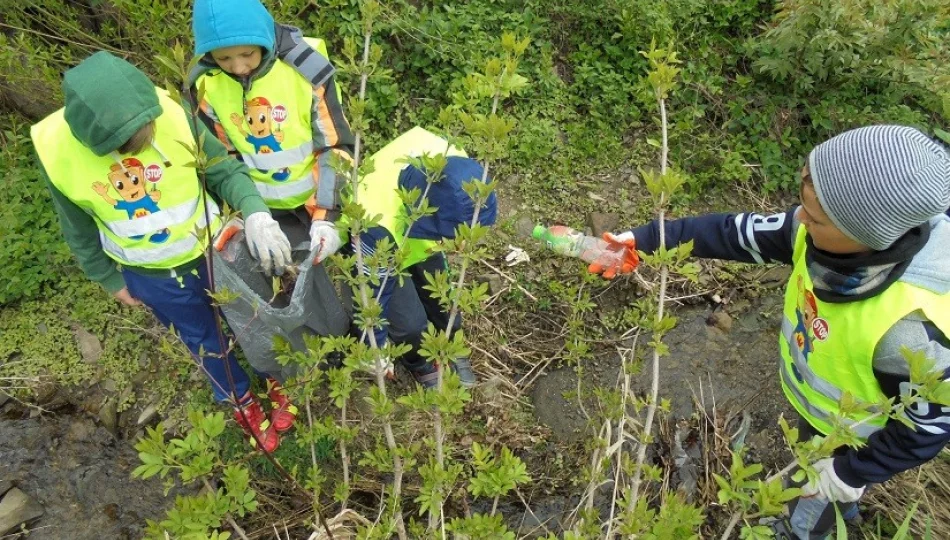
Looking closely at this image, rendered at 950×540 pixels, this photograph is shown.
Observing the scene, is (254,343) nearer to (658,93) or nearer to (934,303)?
(658,93)

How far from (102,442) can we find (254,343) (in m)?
1.38

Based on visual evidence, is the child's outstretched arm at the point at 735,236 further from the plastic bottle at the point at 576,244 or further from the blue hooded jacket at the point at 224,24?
the blue hooded jacket at the point at 224,24

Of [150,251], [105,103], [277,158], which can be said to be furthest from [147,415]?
[105,103]

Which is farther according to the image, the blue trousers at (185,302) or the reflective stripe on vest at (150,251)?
the blue trousers at (185,302)

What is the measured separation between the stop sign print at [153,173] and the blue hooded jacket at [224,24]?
420 millimetres

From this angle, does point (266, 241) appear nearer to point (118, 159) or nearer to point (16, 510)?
point (118, 159)

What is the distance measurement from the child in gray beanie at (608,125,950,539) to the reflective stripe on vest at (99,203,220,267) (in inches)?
77.6

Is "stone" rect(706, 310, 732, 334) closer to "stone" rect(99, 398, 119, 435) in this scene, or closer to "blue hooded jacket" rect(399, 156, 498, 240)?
"blue hooded jacket" rect(399, 156, 498, 240)

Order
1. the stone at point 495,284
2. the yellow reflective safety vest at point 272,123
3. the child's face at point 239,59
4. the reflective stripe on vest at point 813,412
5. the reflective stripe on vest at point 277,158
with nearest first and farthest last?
the reflective stripe on vest at point 813,412 → the child's face at point 239,59 → the yellow reflective safety vest at point 272,123 → the reflective stripe on vest at point 277,158 → the stone at point 495,284

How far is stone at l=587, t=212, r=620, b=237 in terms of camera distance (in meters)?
3.65

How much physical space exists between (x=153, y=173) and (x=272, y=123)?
504 millimetres

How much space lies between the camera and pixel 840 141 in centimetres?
156

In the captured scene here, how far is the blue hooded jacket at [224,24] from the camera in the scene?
2.17 meters

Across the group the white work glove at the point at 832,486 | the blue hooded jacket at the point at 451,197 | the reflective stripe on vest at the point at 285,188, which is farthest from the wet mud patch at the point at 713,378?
the reflective stripe on vest at the point at 285,188
